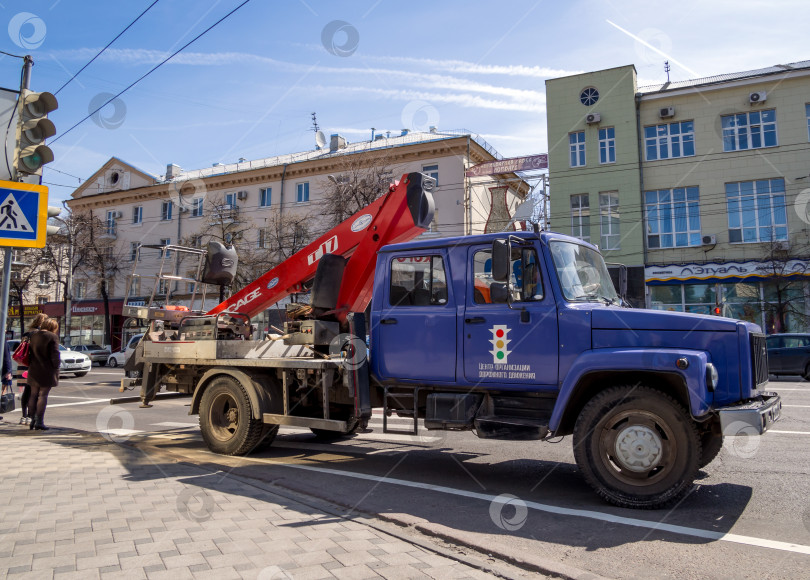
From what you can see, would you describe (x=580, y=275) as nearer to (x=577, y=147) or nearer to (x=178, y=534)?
(x=178, y=534)

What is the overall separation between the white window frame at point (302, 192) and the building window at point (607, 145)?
731 inches

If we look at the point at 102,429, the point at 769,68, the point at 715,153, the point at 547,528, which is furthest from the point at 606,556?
the point at 769,68

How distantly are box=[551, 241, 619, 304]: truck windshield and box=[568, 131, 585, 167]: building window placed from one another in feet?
85.0

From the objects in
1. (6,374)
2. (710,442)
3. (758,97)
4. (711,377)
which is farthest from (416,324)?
(758,97)

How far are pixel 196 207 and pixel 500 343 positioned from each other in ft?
139

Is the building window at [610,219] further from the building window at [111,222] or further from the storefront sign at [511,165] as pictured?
Answer: the building window at [111,222]

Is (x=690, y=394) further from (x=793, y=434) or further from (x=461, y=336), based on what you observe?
(x=793, y=434)

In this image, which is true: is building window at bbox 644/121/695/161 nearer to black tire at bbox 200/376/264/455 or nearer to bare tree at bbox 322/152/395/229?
bare tree at bbox 322/152/395/229

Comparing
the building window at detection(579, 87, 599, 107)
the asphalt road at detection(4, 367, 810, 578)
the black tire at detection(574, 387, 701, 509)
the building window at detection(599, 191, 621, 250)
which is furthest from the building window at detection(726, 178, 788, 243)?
the black tire at detection(574, 387, 701, 509)

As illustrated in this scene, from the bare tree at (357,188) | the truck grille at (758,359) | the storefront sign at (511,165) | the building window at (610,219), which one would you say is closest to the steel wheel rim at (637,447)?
the truck grille at (758,359)

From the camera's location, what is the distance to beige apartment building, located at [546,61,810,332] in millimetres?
26625

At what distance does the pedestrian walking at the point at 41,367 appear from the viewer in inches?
378

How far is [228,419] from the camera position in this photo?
786 centimetres

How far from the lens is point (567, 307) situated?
564cm
